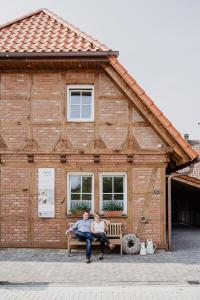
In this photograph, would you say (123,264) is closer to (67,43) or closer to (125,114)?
(125,114)

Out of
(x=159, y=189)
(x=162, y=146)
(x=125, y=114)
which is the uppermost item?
(x=125, y=114)

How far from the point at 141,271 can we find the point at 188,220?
580 inches

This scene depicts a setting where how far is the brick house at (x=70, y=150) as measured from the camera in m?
12.2

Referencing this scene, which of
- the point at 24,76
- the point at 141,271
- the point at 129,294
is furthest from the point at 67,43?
the point at 129,294

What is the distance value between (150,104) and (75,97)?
2334 millimetres

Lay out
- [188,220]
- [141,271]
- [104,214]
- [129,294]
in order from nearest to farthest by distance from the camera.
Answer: [129,294] → [141,271] → [104,214] → [188,220]

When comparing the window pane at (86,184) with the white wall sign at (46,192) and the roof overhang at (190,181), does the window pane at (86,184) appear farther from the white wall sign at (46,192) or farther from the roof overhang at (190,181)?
the roof overhang at (190,181)

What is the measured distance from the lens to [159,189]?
12305 millimetres

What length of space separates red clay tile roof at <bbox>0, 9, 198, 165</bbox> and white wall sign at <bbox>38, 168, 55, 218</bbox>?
11.3 ft

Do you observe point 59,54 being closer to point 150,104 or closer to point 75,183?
point 150,104

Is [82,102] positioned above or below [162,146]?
above

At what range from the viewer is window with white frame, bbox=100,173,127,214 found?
12.4m

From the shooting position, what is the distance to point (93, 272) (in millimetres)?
9305

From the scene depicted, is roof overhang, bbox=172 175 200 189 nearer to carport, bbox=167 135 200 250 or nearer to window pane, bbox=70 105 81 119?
carport, bbox=167 135 200 250
